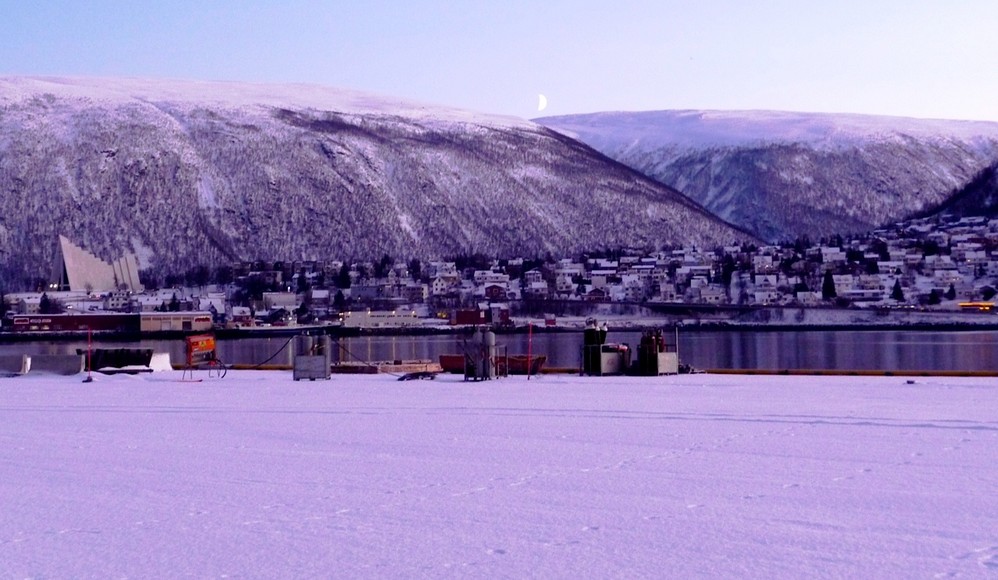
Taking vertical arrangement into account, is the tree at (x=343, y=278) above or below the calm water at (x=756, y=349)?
above

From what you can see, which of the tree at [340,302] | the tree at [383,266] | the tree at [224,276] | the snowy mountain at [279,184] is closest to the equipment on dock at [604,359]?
the tree at [340,302]

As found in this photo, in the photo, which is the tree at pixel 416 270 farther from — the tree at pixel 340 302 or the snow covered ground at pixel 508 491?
the snow covered ground at pixel 508 491

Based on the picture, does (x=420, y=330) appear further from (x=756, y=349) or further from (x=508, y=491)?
(x=508, y=491)

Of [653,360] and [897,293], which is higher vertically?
[653,360]

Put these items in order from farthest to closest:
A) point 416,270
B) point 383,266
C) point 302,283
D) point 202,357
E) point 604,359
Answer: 1. point 383,266
2. point 416,270
3. point 302,283
4. point 202,357
5. point 604,359

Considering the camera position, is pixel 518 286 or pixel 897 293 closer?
pixel 897 293

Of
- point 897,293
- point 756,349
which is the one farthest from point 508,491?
point 897,293
